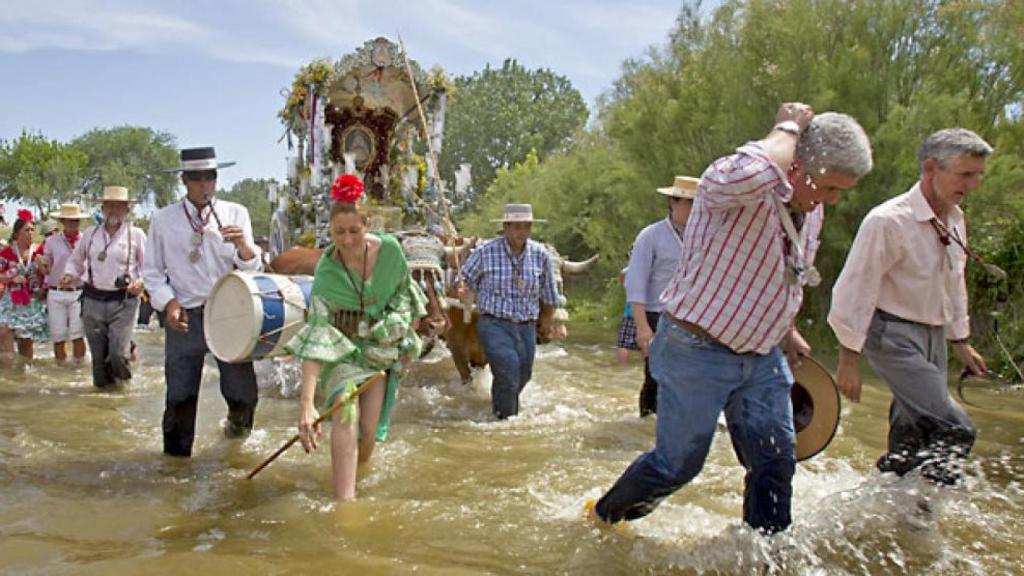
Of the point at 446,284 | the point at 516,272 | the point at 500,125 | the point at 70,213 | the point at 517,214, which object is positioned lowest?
the point at 446,284

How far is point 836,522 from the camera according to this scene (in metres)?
4.26

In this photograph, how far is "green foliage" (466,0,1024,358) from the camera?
1133 cm

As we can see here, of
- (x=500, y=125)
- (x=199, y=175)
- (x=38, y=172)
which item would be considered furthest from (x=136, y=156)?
(x=199, y=175)

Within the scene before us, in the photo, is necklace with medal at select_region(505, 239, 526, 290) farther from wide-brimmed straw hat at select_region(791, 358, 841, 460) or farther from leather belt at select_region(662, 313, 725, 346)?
leather belt at select_region(662, 313, 725, 346)

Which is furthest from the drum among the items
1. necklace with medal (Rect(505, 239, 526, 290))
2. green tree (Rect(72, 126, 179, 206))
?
green tree (Rect(72, 126, 179, 206))

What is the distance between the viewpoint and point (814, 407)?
4.21m

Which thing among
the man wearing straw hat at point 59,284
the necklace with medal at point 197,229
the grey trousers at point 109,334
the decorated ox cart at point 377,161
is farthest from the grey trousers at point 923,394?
the man wearing straw hat at point 59,284

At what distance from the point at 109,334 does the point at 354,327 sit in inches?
197

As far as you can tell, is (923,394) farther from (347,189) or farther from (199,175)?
(199,175)

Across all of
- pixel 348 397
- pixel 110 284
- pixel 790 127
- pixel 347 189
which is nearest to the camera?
pixel 790 127

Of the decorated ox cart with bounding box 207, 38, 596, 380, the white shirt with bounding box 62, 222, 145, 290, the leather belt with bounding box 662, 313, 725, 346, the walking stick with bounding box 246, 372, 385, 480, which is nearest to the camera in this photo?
the leather belt with bounding box 662, 313, 725, 346

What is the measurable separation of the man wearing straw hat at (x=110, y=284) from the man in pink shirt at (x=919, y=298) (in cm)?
682

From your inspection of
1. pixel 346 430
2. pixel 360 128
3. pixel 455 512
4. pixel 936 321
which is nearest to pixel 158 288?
pixel 346 430

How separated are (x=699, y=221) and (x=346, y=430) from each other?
7.11ft
